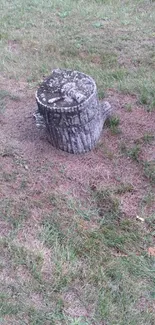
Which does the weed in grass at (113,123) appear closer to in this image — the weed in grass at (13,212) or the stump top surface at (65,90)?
the stump top surface at (65,90)

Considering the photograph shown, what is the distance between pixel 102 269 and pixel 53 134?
1.24 m

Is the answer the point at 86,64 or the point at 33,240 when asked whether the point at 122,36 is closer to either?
the point at 86,64

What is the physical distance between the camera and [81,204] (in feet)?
10.6

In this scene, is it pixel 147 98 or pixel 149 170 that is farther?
pixel 147 98

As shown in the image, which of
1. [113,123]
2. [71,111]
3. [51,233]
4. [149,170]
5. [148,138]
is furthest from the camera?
[113,123]

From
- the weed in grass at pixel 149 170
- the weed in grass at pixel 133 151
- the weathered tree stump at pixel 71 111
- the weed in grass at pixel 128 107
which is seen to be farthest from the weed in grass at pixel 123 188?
the weed in grass at pixel 128 107

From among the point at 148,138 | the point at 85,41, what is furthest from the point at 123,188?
the point at 85,41

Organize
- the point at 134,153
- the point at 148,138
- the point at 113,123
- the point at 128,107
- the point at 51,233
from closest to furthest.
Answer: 1. the point at 51,233
2. the point at 134,153
3. the point at 148,138
4. the point at 113,123
5. the point at 128,107

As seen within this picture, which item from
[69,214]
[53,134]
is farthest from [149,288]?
[53,134]

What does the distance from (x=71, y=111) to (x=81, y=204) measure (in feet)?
2.35

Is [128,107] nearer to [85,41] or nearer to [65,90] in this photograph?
[65,90]

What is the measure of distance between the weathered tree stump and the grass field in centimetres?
12

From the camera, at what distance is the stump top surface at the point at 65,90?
339 cm

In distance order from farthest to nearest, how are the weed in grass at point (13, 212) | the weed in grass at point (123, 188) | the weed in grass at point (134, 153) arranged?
the weed in grass at point (134, 153)
the weed in grass at point (123, 188)
the weed in grass at point (13, 212)
